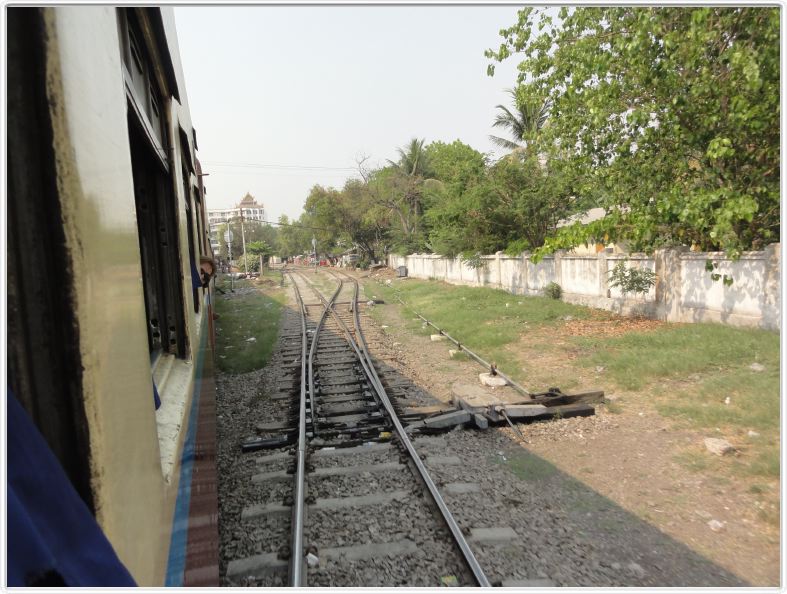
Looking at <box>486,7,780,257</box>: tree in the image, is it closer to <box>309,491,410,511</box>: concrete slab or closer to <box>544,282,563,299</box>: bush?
<box>544,282,563,299</box>: bush

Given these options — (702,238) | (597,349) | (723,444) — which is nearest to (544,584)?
(723,444)

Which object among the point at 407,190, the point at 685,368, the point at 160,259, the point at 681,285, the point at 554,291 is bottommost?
the point at 685,368

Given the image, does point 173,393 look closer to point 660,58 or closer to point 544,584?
point 544,584

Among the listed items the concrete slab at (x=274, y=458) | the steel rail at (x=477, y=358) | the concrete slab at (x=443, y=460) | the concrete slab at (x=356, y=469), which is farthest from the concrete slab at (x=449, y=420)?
the concrete slab at (x=274, y=458)

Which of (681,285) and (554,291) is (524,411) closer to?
(681,285)

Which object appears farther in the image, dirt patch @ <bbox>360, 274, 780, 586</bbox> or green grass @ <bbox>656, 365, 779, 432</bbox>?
green grass @ <bbox>656, 365, 779, 432</bbox>

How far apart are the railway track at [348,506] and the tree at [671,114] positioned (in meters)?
5.99

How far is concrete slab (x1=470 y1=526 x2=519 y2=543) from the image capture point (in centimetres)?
364

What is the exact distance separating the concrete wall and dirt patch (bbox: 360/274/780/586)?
10.7 feet

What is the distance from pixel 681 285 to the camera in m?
10.4

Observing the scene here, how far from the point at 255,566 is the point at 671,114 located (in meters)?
8.74

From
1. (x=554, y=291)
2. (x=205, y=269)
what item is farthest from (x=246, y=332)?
(x=554, y=291)

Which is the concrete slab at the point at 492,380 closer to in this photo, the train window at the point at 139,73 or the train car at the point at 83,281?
the train window at the point at 139,73

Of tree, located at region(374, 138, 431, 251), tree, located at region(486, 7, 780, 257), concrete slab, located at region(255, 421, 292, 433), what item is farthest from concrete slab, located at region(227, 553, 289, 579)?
tree, located at region(374, 138, 431, 251)
